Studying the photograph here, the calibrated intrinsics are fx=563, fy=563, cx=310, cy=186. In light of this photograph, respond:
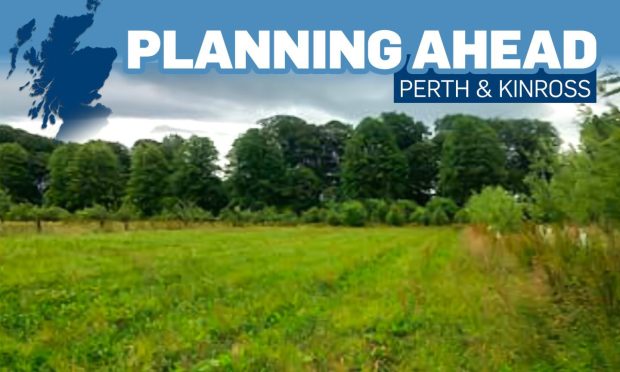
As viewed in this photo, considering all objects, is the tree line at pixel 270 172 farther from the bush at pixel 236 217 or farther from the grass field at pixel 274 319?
the grass field at pixel 274 319

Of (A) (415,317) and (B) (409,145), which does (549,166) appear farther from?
(B) (409,145)

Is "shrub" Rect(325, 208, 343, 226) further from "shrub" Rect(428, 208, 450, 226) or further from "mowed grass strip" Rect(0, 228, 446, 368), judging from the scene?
"mowed grass strip" Rect(0, 228, 446, 368)

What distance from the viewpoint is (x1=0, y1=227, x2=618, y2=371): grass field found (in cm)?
698

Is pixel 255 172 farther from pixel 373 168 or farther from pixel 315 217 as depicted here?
pixel 315 217

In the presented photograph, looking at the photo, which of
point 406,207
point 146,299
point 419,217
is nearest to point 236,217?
point 419,217

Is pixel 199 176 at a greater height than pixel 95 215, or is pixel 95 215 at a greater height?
pixel 199 176

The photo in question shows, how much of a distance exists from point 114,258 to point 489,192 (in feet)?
84.9

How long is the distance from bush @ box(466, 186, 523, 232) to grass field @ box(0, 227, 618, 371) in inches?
359

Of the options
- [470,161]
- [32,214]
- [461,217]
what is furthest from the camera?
[470,161]

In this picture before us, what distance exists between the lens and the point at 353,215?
195ft

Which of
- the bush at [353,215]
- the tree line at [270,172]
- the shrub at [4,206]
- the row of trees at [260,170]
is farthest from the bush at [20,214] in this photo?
the bush at [353,215]

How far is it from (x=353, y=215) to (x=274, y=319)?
165ft

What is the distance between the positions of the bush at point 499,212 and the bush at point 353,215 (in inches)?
885

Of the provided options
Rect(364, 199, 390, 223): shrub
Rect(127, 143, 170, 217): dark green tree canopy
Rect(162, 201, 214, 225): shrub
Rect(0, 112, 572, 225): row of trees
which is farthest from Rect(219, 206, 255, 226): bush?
Rect(127, 143, 170, 217): dark green tree canopy
